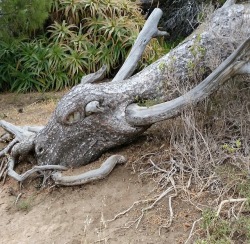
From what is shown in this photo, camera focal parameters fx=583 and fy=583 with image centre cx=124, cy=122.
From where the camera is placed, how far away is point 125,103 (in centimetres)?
607

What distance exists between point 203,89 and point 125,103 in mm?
888

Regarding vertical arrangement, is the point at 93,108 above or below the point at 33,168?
above

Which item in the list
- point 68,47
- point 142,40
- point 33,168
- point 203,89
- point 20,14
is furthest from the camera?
point 68,47

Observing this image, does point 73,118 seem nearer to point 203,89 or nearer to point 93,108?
point 93,108

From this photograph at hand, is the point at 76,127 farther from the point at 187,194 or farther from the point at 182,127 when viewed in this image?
the point at 187,194

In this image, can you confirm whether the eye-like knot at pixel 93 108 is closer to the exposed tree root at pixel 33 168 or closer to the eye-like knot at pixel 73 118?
the eye-like knot at pixel 73 118

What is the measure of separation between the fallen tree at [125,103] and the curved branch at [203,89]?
0.01 metres

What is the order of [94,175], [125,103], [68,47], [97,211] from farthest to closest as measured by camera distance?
[68,47], [125,103], [94,175], [97,211]

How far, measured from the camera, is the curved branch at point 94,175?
230 inches

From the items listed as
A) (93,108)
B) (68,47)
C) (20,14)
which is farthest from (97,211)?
(68,47)

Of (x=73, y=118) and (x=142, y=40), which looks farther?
(x=142, y=40)

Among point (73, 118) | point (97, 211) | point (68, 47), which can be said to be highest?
point (73, 118)

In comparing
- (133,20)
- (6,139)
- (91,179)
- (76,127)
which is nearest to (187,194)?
(91,179)

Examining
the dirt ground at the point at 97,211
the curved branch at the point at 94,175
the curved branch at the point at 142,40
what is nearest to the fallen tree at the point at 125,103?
the curved branch at the point at 94,175
